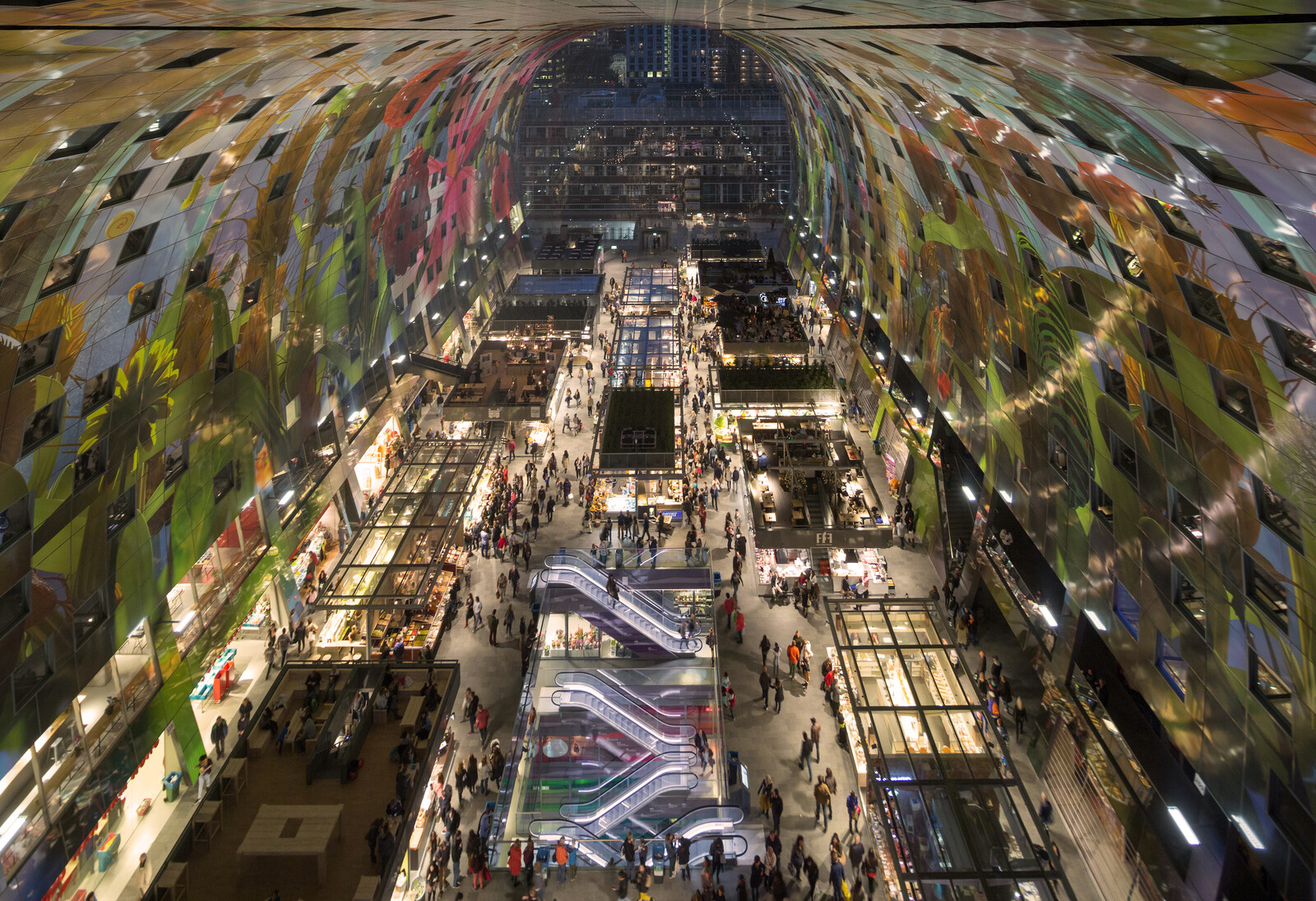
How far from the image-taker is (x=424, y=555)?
2295 cm

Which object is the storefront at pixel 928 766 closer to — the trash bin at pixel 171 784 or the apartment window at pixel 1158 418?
the apartment window at pixel 1158 418

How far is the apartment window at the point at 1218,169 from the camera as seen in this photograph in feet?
27.0

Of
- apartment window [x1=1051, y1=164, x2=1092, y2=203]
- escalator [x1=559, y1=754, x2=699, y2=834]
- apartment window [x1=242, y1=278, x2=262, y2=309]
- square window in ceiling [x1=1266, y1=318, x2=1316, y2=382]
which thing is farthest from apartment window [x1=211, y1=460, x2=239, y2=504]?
square window in ceiling [x1=1266, y1=318, x2=1316, y2=382]

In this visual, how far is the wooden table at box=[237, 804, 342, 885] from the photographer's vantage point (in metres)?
12.1

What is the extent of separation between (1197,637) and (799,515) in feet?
42.9

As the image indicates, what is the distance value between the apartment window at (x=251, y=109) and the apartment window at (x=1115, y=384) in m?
16.6

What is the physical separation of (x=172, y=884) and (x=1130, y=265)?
1785 centimetres

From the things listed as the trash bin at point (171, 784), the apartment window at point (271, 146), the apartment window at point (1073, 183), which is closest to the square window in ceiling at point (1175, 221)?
the apartment window at point (1073, 183)

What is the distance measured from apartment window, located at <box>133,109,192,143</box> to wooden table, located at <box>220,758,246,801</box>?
10663 millimetres

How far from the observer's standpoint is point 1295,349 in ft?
29.2

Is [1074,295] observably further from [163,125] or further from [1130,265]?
[163,125]

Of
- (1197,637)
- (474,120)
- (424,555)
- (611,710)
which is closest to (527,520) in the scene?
(424,555)

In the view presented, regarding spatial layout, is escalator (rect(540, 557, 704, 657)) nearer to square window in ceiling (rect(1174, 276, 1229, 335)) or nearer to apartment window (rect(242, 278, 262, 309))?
apartment window (rect(242, 278, 262, 309))

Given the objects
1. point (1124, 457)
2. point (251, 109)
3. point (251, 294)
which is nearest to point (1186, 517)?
point (1124, 457)
